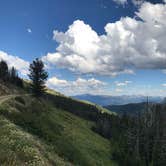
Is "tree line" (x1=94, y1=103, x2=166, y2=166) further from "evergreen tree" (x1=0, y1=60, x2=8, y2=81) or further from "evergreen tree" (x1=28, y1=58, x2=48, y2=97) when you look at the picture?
"evergreen tree" (x1=0, y1=60, x2=8, y2=81)

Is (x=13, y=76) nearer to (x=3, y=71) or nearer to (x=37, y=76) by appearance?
(x=3, y=71)

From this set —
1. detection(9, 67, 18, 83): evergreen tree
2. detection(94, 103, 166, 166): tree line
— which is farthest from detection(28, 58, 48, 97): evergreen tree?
detection(9, 67, 18, 83): evergreen tree

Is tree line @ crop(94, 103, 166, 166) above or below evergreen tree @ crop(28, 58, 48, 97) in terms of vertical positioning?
below

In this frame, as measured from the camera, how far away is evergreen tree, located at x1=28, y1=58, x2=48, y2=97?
7619 centimetres

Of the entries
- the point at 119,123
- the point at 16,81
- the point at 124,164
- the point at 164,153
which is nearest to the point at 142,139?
the point at 164,153

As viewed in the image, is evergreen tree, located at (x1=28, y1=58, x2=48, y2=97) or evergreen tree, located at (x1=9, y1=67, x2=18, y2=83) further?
evergreen tree, located at (x1=9, y1=67, x2=18, y2=83)

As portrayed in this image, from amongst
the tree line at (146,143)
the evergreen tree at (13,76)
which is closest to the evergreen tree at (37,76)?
the tree line at (146,143)

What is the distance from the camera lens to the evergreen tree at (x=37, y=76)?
3000 inches

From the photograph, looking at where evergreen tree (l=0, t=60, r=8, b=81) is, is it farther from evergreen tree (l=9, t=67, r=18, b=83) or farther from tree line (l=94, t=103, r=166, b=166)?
tree line (l=94, t=103, r=166, b=166)

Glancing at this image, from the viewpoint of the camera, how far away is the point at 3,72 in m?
121

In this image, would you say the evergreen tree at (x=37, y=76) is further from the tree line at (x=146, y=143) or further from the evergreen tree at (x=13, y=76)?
the evergreen tree at (x=13, y=76)

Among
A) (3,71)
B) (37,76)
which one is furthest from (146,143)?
(3,71)

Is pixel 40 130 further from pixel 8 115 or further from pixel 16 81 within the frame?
pixel 16 81

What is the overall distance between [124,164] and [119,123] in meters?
62.9
